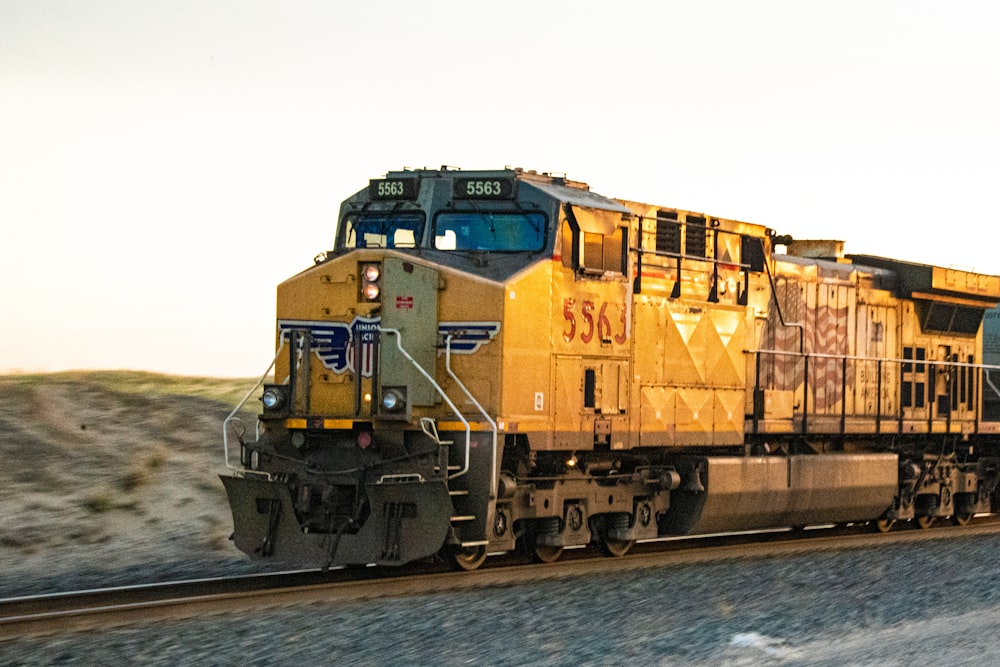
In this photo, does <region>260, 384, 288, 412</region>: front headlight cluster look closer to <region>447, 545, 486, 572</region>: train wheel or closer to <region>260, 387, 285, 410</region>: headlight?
<region>260, 387, 285, 410</region>: headlight

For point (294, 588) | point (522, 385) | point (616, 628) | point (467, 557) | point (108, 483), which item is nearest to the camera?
point (616, 628)

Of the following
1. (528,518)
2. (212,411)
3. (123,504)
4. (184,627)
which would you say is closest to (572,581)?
(528,518)

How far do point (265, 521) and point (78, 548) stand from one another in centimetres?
301

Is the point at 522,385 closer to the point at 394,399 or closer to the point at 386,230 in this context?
the point at 394,399

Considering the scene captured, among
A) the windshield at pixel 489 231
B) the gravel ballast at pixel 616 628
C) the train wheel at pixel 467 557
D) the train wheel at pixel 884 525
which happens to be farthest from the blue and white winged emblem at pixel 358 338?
the train wheel at pixel 884 525

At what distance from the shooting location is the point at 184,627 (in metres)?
8.69

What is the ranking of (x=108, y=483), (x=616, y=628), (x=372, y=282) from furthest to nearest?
(x=108, y=483) → (x=372, y=282) → (x=616, y=628)

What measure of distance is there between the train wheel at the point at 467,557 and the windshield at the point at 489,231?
9.00 feet

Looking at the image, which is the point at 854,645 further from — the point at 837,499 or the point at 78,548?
the point at 78,548

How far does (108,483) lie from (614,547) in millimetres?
6415

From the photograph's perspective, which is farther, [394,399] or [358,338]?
[358,338]

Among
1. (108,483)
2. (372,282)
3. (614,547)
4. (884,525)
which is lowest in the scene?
(884,525)

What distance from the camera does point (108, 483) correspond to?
15.6m

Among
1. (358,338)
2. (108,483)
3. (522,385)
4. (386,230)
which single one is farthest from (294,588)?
(108,483)
